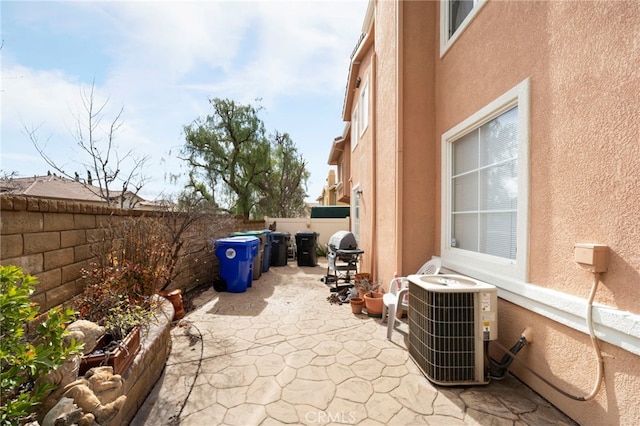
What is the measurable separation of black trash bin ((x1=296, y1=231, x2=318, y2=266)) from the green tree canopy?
7432 millimetres

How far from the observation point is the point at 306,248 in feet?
34.3

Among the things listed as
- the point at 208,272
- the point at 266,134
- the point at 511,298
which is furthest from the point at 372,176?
the point at 266,134

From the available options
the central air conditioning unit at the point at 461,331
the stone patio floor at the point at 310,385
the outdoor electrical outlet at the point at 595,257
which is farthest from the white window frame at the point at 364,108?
the outdoor electrical outlet at the point at 595,257

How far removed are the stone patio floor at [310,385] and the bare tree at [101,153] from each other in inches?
200

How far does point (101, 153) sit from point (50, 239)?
5.81 m

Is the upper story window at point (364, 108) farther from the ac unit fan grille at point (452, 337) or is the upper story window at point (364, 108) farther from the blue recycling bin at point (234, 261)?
the ac unit fan grille at point (452, 337)

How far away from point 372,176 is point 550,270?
181 inches

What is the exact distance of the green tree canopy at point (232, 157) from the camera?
53.4 ft

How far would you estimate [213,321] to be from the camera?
479cm

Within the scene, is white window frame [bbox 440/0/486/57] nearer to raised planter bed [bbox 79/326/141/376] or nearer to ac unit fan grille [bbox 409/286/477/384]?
ac unit fan grille [bbox 409/286/477/384]

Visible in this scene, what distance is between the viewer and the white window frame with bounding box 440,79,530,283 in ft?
9.37

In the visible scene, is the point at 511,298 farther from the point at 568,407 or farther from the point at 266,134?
the point at 266,134

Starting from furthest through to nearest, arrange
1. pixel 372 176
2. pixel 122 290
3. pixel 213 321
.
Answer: pixel 372 176 → pixel 213 321 → pixel 122 290

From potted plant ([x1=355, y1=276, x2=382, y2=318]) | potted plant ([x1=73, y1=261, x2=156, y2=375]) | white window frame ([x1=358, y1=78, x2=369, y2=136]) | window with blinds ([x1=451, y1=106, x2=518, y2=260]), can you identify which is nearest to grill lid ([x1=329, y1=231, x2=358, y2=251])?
potted plant ([x1=355, y1=276, x2=382, y2=318])
